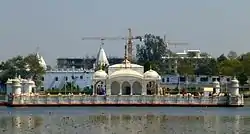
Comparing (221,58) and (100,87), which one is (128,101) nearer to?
(100,87)

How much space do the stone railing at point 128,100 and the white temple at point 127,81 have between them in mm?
5574

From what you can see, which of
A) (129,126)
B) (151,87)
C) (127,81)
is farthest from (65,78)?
(129,126)

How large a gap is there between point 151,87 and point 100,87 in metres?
7.27

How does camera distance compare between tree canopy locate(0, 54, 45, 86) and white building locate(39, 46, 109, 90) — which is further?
white building locate(39, 46, 109, 90)

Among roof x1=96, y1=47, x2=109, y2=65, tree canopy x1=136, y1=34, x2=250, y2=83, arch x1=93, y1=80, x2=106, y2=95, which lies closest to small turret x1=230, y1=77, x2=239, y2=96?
arch x1=93, y1=80, x2=106, y2=95

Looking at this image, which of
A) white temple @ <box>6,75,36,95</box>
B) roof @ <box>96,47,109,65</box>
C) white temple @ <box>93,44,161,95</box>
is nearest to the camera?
white temple @ <box>6,75,36,95</box>

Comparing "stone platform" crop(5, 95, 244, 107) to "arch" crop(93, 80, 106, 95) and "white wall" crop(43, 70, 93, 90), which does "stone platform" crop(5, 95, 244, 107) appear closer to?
"arch" crop(93, 80, 106, 95)

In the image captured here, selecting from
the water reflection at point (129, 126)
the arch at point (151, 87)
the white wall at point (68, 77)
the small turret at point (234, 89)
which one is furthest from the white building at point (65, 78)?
the water reflection at point (129, 126)

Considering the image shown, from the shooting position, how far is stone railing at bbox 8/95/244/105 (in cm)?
10269

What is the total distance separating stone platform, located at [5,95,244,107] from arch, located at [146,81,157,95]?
8763mm

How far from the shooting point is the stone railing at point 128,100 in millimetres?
102688

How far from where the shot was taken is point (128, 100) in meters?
103

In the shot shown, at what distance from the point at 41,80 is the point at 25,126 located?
339ft

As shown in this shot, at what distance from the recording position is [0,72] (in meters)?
170
